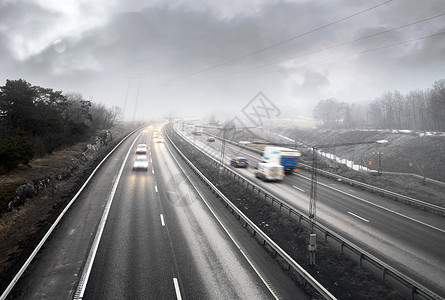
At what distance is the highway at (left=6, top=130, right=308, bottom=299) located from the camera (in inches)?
Answer: 439

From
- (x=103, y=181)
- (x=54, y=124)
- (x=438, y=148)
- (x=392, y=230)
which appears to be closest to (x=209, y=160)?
(x=103, y=181)

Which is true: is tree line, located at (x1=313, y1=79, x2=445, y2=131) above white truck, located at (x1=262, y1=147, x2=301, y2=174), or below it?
above

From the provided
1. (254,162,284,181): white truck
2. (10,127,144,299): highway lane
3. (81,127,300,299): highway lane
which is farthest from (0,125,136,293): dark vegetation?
(254,162,284,181): white truck

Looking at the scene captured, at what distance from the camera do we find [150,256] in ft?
45.7

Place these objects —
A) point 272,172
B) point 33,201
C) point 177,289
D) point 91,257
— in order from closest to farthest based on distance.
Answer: point 177,289, point 91,257, point 33,201, point 272,172

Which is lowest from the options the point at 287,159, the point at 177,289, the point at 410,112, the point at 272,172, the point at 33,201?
the point at 177,289

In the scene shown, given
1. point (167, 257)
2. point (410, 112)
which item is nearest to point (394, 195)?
point (167, 257)

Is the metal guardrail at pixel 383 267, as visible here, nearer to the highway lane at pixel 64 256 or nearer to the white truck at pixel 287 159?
the highway lane at pixel 64 256

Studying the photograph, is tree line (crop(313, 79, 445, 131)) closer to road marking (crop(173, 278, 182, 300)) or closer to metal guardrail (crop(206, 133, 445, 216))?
metal guardrail (crop(206, 133, 445, 216))

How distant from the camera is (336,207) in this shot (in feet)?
76.8

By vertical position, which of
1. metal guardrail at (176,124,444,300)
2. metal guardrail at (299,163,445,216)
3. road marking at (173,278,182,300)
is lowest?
road marking at (173,278,182,300)

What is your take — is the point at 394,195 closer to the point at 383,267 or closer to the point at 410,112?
the point at 383,267

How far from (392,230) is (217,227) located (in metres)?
12.9

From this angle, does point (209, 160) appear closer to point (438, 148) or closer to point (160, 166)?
point (160, 166)
